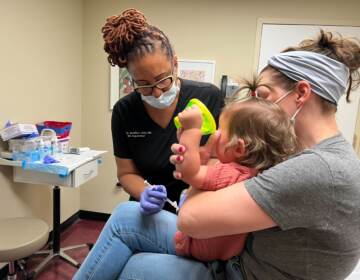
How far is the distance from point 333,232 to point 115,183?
2730mm

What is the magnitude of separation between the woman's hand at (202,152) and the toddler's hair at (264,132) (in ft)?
0.29

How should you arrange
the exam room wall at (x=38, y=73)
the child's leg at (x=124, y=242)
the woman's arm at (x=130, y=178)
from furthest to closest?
1. the exam room wall at (x=38, y=73)
2. the woman's arm at (x=130, y=178)
3. the child's leg at (x=124, y=242)

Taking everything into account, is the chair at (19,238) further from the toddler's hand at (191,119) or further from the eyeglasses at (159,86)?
the toddler's hand at (191,119)

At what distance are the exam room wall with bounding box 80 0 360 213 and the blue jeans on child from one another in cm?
192

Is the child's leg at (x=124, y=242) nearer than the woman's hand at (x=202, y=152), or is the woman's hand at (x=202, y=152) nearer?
the woman's hand at (x=202, y=152)

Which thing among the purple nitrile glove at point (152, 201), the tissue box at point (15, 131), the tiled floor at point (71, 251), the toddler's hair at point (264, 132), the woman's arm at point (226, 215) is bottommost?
the tiled floor at point (71, 251)

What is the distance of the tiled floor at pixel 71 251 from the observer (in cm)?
230

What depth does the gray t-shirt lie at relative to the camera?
2.08 ft

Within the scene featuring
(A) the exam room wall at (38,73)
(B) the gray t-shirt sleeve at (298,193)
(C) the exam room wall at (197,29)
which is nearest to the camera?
(B) the gray t-shirt sleeve at (298,193)

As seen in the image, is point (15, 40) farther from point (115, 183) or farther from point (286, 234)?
point (286, 234)

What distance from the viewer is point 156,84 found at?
49.7 inches

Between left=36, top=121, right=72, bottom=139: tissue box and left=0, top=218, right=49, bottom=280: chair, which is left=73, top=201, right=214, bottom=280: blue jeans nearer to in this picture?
left=0, top=218, right=49, bottom=280: chair

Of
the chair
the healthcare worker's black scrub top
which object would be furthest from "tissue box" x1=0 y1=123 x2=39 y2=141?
the healthcare worker's black scrub top

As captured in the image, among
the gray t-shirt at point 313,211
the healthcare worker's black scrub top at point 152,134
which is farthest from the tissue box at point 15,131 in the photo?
the gray t-shirt at point 313,211
